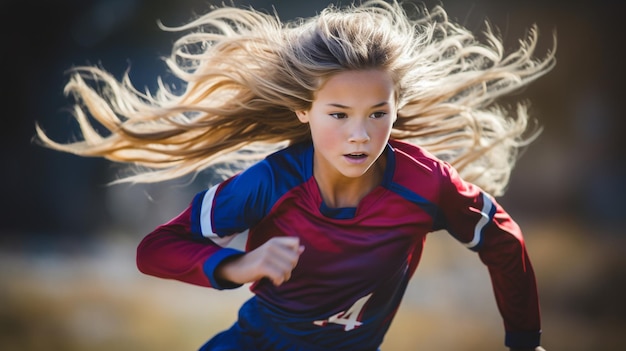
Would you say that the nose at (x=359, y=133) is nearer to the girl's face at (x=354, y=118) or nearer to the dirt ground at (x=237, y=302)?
the girl's face at (x=354, y=118)

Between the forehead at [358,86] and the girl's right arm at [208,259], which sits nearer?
the girl's right arm at [208,259]

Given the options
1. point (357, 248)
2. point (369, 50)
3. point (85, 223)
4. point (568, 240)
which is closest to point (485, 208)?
point (357, 248)

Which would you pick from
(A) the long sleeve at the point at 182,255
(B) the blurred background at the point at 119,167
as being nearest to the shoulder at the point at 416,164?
(A) the long sleeve at the point at 182,255

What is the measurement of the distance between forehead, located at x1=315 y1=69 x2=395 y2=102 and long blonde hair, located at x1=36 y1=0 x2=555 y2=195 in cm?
2

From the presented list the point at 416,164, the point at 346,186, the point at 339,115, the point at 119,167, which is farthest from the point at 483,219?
the point at 119,167

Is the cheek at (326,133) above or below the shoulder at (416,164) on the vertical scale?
above

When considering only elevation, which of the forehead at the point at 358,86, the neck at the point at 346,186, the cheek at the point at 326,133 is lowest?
the neck at the point at 346,186

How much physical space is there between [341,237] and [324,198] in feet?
0.36

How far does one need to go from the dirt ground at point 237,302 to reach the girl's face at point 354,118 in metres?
2.28

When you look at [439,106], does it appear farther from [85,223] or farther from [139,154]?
[85,223]

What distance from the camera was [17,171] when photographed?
6.49 meters

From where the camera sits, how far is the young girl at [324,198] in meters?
2.07

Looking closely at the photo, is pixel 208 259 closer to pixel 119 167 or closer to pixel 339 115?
pixel 339 115

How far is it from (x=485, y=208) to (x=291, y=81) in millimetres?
602
